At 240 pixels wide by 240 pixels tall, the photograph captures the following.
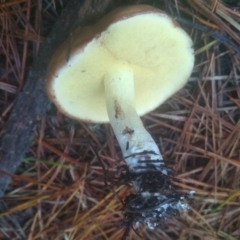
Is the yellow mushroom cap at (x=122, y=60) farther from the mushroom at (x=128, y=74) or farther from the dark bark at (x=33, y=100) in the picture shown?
the dark bark at (x=33, y=100)

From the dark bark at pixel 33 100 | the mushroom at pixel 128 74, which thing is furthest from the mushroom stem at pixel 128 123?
the dark bark at pixel 33 100

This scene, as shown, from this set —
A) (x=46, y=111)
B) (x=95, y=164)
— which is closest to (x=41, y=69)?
(x=46, y=111)

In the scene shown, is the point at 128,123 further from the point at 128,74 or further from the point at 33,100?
the point at 33,100

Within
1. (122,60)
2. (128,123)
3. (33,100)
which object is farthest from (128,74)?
(33,100)

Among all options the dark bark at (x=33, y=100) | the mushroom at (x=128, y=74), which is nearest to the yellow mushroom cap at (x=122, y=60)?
the mushroom at (x=128, y=74)

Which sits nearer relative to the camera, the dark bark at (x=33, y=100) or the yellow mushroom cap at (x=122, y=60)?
the yellow mushroom cap at (x=122, y=60)

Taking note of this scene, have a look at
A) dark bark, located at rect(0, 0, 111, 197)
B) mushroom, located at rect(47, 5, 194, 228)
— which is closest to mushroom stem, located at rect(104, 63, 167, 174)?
mushroom, located at rect(47, 5, 194, 228)

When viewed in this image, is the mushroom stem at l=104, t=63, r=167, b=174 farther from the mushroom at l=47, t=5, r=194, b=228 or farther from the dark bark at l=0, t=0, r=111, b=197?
the dark bark at l=0, t=0, r=111, b=197
